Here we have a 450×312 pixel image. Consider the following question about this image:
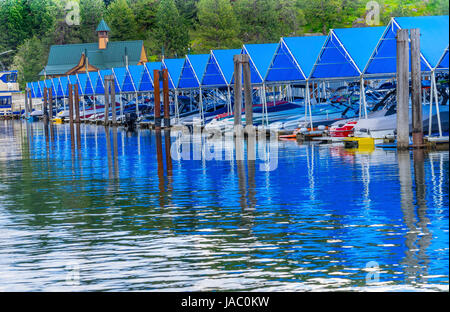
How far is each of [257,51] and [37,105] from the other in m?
106

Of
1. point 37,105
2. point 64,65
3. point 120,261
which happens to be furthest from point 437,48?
point 64,65

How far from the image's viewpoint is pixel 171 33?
180750mm

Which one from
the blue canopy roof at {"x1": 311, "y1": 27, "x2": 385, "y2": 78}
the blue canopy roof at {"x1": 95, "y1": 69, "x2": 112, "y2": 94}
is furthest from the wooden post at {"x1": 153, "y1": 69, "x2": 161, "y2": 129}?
the blue canopy roof at {"x1": 95, "y1": 69, "x2": 112, "y2": 94}

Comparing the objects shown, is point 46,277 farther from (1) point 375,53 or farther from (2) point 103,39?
(2) point 103,39

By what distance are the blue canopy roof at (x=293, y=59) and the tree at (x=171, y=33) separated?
13259 cm

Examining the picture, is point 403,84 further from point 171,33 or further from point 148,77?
point 171,33

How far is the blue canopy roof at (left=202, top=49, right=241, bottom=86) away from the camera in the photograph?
56.1 m

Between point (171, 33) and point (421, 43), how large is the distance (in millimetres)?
147417

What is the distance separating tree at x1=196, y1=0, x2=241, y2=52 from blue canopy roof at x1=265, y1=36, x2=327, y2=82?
117747mm

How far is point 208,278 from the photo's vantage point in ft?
42.1

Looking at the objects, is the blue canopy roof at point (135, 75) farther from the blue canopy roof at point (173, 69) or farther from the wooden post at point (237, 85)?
the wooden post at point (237, 85)

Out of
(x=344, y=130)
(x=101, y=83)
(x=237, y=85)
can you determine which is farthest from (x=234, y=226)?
(x=101, y=83)

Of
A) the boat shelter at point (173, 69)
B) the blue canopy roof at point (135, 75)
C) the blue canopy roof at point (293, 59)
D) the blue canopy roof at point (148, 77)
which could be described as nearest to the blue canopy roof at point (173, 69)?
the boat shelter at point (173, 69)

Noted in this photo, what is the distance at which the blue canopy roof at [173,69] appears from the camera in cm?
6581
